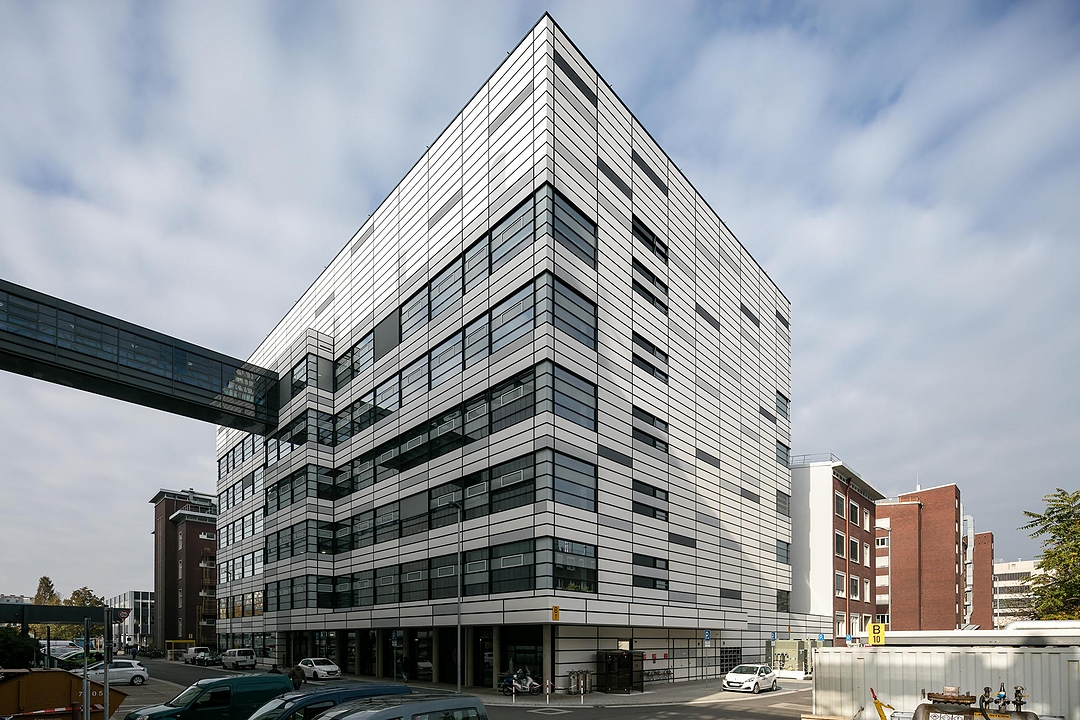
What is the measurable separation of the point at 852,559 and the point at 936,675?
2758 inches

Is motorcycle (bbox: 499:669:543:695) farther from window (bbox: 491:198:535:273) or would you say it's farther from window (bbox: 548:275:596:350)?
window (bbox: 491:198:535:273)

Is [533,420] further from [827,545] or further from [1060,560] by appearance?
[827,545]

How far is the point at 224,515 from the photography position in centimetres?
8200

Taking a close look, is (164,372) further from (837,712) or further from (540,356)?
(837,712)

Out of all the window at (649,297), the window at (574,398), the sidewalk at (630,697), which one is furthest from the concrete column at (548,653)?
the window at (649,297)

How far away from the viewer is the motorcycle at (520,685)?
127 ft

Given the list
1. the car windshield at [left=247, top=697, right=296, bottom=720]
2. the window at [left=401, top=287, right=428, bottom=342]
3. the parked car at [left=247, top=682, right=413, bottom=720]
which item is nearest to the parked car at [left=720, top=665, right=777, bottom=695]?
the window at [left=401, top=287, right=428, bottom=342]

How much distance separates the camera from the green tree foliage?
4141 cm

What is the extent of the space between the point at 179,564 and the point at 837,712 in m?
119

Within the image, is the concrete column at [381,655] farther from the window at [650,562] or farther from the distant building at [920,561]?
the distant building at [920,561]

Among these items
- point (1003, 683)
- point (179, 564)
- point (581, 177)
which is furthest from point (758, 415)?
point (179, 564)

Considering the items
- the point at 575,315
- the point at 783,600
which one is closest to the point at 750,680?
the point at 575,315

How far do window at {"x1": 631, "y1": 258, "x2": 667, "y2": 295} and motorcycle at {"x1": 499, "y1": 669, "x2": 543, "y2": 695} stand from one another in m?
24.4

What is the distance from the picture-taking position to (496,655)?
137 ft
